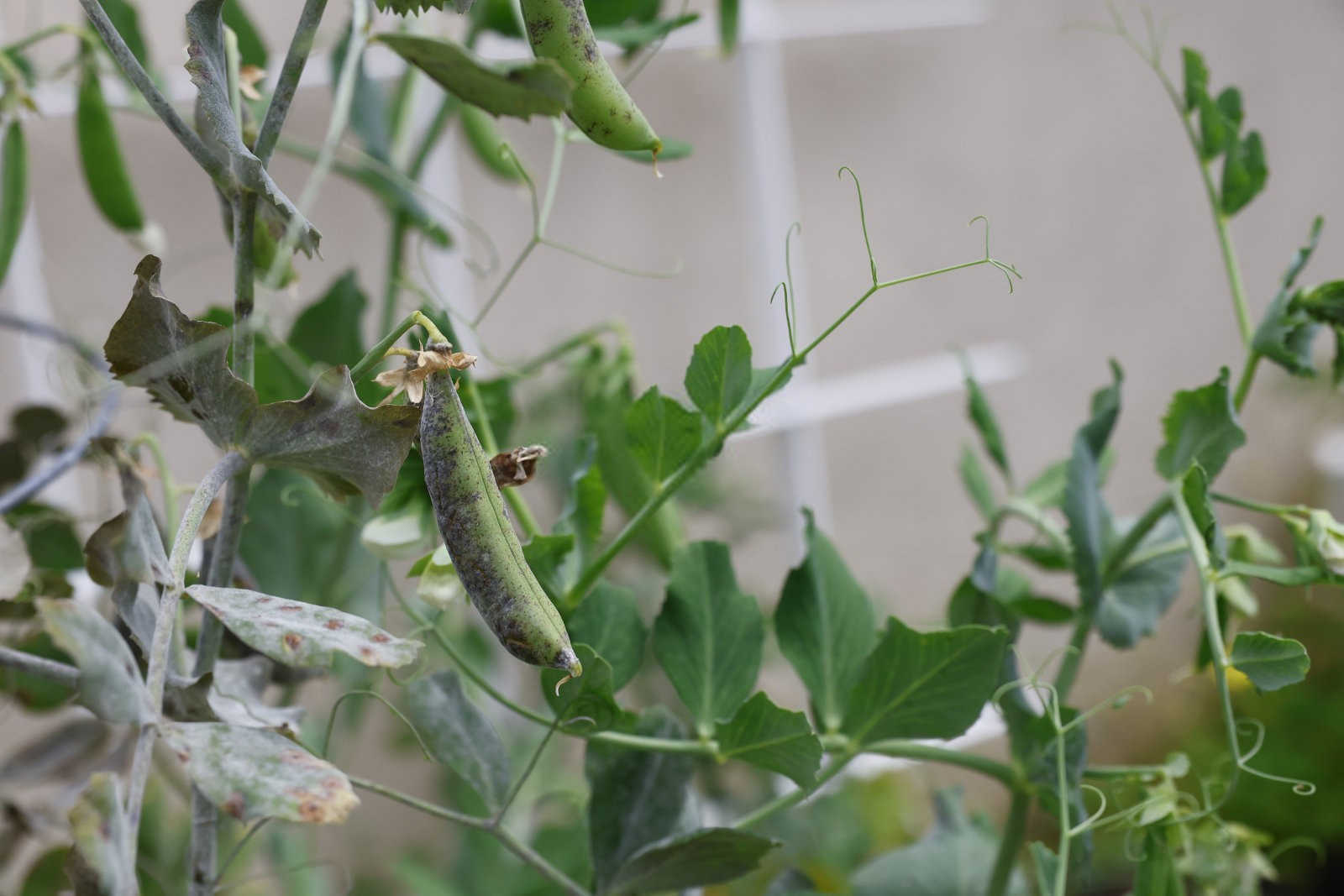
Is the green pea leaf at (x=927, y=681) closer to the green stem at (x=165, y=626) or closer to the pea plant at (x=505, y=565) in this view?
the pea plant at (x=505, y=565)

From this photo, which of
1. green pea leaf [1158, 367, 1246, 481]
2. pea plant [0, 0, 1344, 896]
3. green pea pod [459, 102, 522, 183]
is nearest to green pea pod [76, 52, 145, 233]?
pea plant [0, 0, 1344, 896]

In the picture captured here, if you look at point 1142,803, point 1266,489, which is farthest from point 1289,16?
point 1142,803

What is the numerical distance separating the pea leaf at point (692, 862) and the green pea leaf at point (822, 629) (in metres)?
0.04

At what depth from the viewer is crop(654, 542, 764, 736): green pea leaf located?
0.81ft

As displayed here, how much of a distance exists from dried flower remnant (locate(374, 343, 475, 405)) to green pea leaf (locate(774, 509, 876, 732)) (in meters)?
0.12

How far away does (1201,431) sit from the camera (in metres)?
0.26

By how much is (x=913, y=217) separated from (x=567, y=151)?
45cm

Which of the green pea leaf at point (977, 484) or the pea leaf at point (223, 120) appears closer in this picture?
the pea leaf at point (223, 120)

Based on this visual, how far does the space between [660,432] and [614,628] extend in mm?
51

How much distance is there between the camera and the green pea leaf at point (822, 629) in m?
0.26

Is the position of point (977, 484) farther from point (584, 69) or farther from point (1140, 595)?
point (584, 69)

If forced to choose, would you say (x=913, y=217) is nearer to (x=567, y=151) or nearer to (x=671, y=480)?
(x=567, y=151)

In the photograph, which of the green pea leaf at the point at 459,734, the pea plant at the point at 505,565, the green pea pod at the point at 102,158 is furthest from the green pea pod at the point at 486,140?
the green pea leaf at the point at 459,734

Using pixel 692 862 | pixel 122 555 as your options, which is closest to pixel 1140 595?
pixel 692 862
